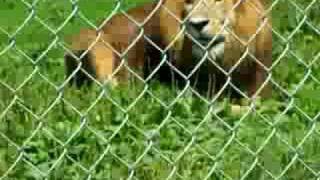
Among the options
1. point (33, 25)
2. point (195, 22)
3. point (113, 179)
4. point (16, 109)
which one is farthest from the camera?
point (195, 22)

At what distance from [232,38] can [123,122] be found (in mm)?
1667

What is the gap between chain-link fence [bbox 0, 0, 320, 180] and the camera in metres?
3.50

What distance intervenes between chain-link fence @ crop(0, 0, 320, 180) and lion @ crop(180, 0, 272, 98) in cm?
6

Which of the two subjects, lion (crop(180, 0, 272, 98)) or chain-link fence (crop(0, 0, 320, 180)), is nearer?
chain-link fence (crop(0, 0, 320, 180))

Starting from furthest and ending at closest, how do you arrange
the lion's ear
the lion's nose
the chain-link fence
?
the lion's nose
the lion's ear
the chain-link fence

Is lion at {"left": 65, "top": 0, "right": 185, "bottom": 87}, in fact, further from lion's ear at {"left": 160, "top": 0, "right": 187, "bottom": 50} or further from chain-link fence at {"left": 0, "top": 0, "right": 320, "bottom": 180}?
chain-link fence at {"left": 0, "top": 0, "right": 320, "bottom": 180}

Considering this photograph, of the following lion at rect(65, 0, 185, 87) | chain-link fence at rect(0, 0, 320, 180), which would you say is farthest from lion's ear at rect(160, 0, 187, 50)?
chain-link fence at rect(0, 0, 320, 180)

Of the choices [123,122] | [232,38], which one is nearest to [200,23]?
[232,38]

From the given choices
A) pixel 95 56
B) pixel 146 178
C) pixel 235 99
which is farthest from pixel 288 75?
pixel 146 178

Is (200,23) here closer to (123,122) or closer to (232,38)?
(232,38)

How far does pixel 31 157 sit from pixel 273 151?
86cm

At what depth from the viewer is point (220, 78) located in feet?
17.9

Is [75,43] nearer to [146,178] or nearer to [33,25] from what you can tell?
[33,25]

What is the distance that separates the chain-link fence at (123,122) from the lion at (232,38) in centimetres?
6
